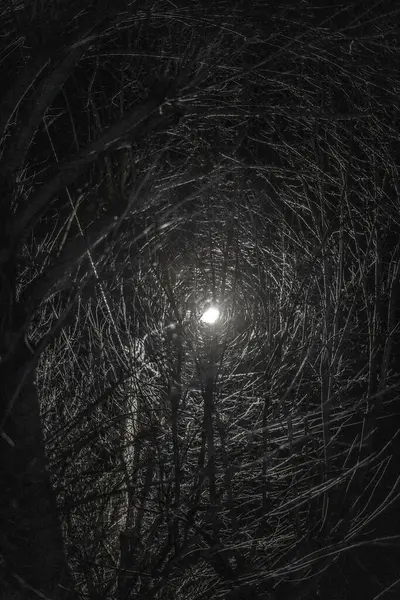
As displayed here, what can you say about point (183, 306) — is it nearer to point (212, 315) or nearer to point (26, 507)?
point (212, 315)

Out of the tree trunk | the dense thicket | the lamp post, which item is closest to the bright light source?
the lamp post

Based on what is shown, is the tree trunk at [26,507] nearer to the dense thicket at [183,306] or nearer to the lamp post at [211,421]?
the dense thicket at [183,306]

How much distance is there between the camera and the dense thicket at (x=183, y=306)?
5375mm

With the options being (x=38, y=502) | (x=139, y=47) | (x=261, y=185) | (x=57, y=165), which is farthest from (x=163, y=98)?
(x=261, y=185)

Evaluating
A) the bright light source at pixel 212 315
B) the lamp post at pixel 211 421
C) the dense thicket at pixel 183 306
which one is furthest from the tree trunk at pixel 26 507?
the bright light source at pixel 212 315

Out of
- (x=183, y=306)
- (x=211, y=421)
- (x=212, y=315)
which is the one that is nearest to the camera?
(x=211, y=421)

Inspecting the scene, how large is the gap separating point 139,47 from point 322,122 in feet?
5.39

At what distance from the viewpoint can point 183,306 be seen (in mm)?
7141

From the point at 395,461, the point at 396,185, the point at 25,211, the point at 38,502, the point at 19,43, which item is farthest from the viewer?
the point at 395,461

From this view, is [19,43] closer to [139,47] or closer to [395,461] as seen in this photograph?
[139,47]

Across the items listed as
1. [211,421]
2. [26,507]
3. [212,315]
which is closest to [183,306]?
[212,315]

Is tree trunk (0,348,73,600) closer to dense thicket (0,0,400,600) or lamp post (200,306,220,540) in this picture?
dense thicket (0,0,400,600)

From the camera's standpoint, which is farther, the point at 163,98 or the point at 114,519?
the point at 114,519

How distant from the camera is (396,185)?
664cm
